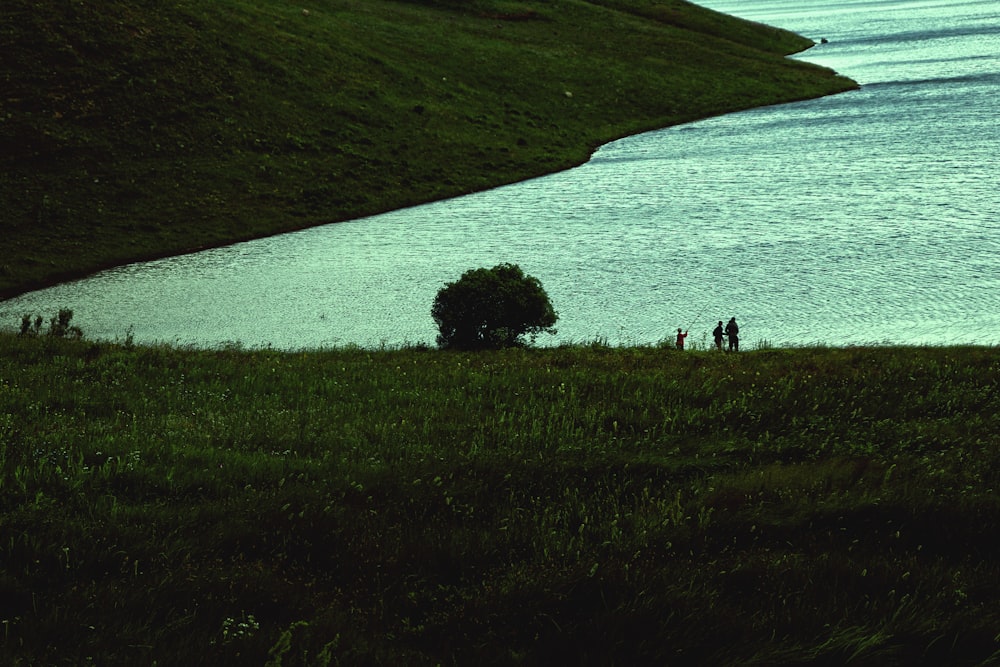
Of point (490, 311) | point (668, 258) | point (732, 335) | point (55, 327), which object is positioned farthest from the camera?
point (668, 258)

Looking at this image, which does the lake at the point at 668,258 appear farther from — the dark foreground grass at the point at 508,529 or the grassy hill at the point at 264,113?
the dark foreground grass at the point at 508,529

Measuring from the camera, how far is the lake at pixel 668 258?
3444 centimetres

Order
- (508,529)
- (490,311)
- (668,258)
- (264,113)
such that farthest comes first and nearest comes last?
(264,113)
(668,258)
(490,311)
(508,529)

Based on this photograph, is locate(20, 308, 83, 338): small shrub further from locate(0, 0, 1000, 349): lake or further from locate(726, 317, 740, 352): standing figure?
locate(726, 317, 740, 352): standing figure

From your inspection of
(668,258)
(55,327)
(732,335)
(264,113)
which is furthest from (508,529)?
(264,113)

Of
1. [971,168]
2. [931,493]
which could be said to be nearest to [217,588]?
[931,493]

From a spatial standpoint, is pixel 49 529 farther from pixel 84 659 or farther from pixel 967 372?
pixel 967 372

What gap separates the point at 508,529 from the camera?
27.7 ft

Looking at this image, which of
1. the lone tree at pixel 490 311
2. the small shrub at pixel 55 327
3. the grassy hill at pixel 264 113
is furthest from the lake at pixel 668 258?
the small shrub at pixel 55 327

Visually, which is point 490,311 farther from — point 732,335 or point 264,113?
point 264,113

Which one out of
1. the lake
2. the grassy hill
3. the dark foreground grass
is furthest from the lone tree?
the grassy hill

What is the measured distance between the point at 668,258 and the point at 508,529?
37081 mm

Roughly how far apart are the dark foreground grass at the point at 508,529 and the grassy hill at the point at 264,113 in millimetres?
40108

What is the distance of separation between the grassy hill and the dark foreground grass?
40108mm
